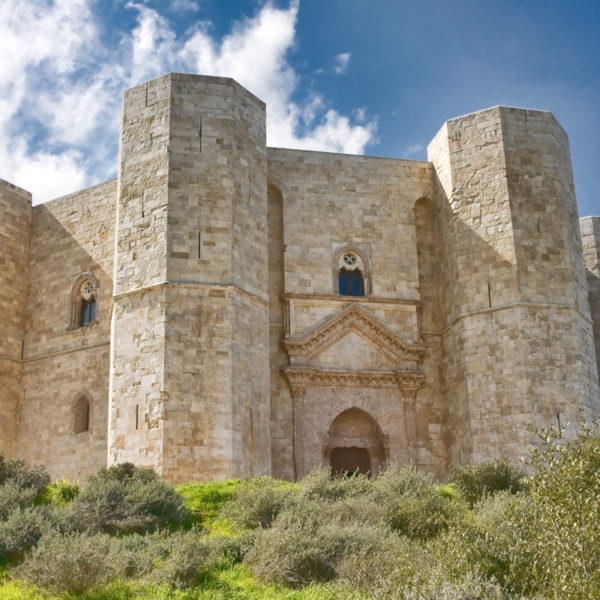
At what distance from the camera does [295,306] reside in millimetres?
19828

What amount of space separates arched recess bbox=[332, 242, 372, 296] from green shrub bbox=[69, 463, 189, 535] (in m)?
8.03

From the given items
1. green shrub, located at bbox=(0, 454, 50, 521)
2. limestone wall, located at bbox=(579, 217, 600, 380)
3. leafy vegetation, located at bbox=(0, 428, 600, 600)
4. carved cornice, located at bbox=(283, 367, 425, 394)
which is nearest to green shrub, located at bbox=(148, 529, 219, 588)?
leafy vegetation, located at bbox=(0, 428, 600, 600)

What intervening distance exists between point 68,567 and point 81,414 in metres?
11.5

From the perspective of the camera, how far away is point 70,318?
71.8 feet

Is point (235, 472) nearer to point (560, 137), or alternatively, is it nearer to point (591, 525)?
point (591, 525)

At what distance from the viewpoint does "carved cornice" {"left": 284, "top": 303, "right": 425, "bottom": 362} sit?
19.7 m

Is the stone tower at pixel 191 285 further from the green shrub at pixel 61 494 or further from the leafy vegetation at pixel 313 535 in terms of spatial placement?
the green shrub at pixel 61 494

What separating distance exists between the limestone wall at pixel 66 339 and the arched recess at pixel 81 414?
3.9 inches

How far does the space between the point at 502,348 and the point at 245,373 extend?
543cm

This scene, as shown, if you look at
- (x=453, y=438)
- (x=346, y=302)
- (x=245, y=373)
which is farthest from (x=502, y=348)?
(x=245, y=373)

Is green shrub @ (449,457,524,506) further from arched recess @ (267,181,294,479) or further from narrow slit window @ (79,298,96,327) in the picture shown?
narrow slit window @ (79,298,96,327)

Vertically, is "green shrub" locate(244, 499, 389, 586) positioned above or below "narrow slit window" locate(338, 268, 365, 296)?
below

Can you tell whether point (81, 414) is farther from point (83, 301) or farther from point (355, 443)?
point (355, 443)

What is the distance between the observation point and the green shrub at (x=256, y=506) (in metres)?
12.7
